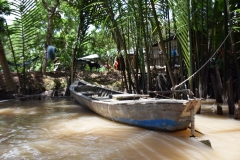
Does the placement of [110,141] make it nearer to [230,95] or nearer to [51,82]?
[230,95]

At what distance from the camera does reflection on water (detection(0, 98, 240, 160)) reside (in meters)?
2.97

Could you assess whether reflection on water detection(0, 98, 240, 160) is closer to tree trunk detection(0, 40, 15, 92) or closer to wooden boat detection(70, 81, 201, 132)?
wooden boat detection(70, 81, 201, 132)

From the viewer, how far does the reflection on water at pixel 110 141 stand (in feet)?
9.73

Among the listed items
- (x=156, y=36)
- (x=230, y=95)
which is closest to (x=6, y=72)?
(x=156, y=36)

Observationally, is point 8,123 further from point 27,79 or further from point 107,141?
point 27,79

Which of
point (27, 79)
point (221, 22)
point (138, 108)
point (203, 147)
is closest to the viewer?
point (203, 147)

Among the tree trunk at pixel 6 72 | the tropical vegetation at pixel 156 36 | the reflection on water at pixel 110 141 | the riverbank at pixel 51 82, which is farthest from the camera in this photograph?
the riverbank at pixel 51 82

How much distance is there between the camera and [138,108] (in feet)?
13.0

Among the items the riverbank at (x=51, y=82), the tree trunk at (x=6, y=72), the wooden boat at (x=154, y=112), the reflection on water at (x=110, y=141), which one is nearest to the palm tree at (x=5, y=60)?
the tree trunk at (x=6, y=72)

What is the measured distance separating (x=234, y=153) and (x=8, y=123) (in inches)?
161

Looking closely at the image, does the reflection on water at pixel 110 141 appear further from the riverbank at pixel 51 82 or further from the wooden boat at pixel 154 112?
the riverbank at pixel 51 82

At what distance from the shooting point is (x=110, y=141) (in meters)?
3.54

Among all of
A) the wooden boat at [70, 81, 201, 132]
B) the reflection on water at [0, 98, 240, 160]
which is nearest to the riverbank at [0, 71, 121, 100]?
the reflection on water at [0, 98, 240, 160]

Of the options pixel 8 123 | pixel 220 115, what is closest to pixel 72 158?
pixel 8 123
